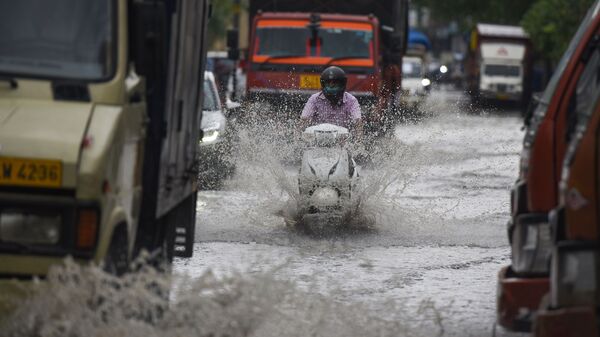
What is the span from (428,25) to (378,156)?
14073cm

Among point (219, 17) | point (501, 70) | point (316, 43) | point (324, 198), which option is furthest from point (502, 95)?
point (324, 198)

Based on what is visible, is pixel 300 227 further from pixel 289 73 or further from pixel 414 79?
pixel 414 79

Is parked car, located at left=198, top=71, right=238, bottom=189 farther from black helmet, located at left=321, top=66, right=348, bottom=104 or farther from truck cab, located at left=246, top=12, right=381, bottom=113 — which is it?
truck cab, located at left=246, top=12, right=381, bottom=113

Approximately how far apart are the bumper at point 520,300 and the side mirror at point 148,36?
78.3 inches

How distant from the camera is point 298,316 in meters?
7.59

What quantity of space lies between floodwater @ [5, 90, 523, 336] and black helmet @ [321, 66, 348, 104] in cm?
69

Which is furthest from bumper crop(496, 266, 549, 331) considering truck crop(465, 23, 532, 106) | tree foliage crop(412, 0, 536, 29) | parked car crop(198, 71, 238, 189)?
tree foliage crop(412, 0, 536, 29)

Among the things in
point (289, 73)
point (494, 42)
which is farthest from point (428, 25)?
point (289, 73)

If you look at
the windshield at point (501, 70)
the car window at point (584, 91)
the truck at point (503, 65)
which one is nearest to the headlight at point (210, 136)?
the car window at point (584, 91)

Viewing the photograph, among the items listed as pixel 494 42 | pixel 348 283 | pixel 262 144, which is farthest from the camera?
pixel 494 42

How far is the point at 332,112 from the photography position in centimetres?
1473

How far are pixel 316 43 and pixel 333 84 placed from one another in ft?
38.8

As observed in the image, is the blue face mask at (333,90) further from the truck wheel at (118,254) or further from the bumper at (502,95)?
the bumper at (502,95)

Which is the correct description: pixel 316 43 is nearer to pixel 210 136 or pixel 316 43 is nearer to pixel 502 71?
pixel 210 136
